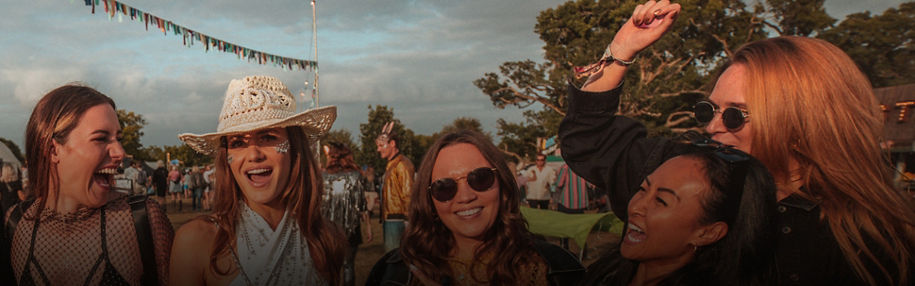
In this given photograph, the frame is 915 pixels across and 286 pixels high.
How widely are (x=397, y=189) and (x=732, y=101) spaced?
5201 millimetres

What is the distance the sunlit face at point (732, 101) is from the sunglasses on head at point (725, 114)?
0.04 ft

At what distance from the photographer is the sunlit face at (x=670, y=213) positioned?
Answer: 1395mm

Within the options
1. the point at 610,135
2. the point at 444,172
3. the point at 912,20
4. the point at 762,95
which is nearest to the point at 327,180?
the point at 444,172

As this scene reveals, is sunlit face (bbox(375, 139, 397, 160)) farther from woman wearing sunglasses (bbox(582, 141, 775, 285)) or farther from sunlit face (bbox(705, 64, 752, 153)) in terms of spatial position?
woman wearing sunglasses (bbox(582, 141, 775, 285))

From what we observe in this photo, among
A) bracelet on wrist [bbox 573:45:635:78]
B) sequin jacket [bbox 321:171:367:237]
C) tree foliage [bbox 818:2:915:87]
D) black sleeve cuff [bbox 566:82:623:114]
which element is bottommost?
sequin jacket [bbox 321:171:367:237]

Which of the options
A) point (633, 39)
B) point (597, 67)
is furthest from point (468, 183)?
point (633, 39)

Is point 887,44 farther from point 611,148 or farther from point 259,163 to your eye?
point 259,163

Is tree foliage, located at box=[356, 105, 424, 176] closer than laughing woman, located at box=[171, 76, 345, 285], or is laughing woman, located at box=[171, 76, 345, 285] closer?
laughing woman, located at box=[171, 76, 345, 285]

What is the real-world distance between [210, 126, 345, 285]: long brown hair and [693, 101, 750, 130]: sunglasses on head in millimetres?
1686

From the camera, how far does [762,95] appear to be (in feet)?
5.39

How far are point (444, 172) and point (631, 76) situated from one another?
26164 mm

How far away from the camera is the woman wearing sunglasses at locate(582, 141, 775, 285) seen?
54.2 inches

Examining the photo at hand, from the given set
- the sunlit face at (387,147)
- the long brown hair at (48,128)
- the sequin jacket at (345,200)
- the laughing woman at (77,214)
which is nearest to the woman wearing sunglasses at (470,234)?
the laughing woman at (77,214)

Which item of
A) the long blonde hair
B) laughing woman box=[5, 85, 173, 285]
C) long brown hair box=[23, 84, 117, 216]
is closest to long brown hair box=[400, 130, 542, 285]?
the long blonde hair
